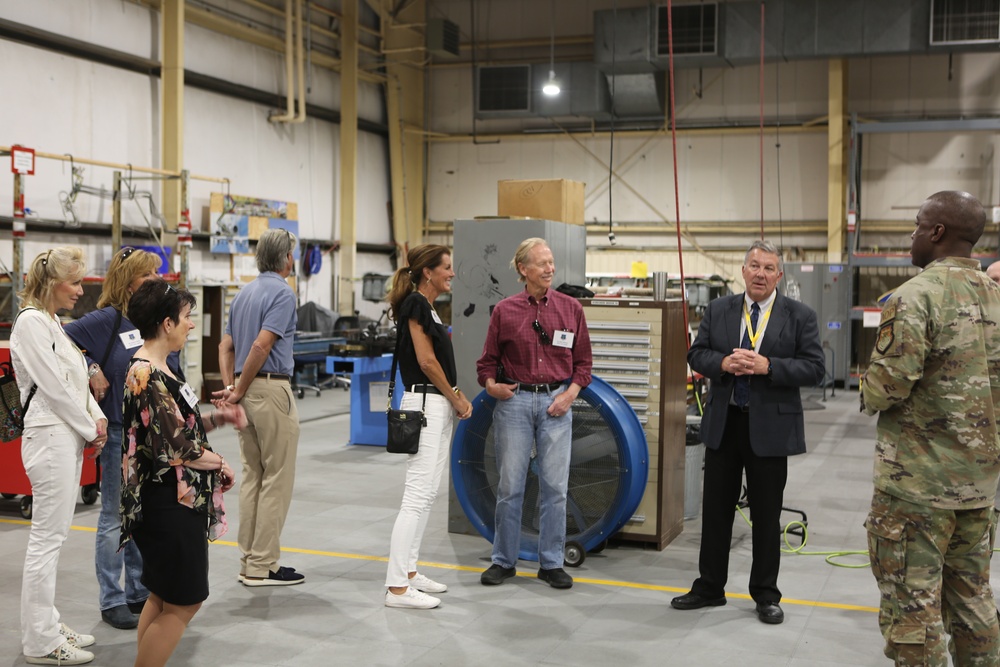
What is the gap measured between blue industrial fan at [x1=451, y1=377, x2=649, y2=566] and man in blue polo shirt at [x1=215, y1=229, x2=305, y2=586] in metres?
0.97

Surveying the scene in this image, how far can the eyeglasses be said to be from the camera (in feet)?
15.1

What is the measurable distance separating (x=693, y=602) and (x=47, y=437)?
8.84ft

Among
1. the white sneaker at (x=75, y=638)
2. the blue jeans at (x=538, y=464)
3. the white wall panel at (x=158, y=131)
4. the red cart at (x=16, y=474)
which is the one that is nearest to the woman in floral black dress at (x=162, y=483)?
the white sneaker at (x=75, y=638)

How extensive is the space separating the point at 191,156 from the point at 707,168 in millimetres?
8266

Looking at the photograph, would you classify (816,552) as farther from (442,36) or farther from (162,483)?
(442,36)

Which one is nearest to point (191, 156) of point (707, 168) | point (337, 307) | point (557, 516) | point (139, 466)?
point (337, 307)

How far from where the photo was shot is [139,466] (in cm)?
299

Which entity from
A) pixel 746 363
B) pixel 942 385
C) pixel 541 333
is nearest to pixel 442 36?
pixel 541 333

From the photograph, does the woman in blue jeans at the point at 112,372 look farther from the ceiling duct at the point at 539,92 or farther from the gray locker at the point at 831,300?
the ceiling duct at the point at 539,92

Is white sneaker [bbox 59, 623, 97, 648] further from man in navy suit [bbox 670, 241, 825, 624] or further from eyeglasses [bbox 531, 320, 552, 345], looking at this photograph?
man in navy suit [bbox 670, 241, 825, 624]

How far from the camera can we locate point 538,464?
4730mm

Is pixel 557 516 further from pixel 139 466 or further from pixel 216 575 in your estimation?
pixel 139 466

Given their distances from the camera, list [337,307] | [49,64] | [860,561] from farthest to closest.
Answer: [337,307]
[49,64]
[860,561]

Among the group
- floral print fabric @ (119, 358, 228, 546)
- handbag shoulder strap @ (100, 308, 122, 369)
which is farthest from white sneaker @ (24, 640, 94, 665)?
handbag shoulder strap @ (100, 308, 122, 369)
